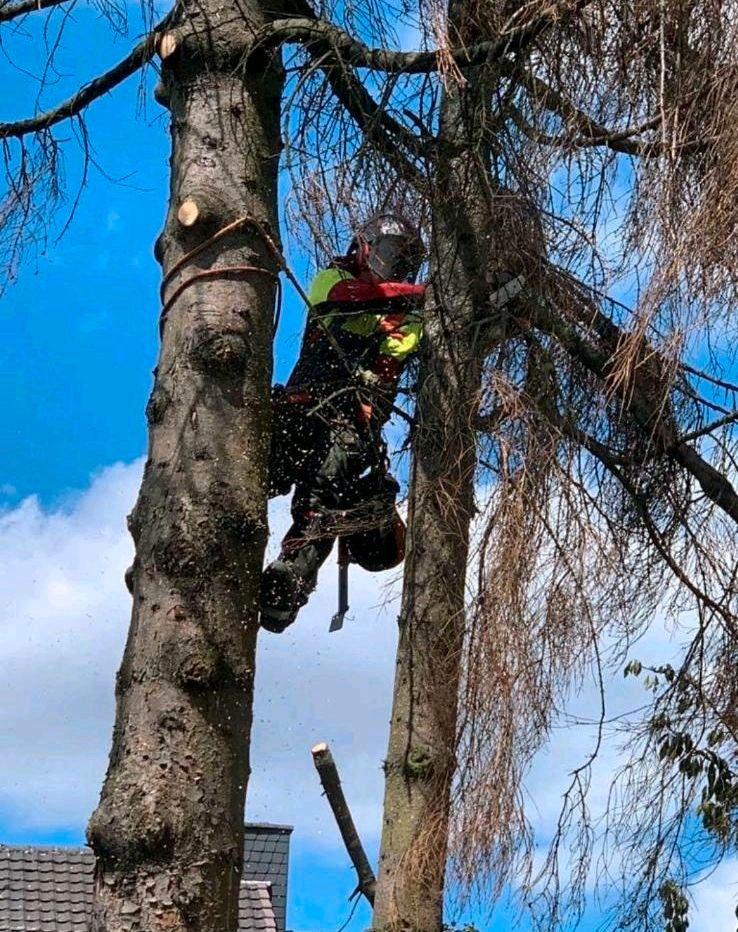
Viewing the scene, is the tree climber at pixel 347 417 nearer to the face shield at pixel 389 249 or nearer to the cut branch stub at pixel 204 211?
the face shield at pixel 389 249

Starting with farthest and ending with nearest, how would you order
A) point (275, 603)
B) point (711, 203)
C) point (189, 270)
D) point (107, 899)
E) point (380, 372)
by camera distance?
1. point (380, 372)
2. point (275, 603)
3. point (711, 203)
4. point (189, 270)
5. point (107, 899)

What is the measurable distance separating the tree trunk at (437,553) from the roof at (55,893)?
24.3ft

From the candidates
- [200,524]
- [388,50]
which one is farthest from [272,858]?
[200,524]

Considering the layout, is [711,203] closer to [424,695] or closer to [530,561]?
[530,561]

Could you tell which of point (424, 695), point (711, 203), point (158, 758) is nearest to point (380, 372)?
point (424, 695)

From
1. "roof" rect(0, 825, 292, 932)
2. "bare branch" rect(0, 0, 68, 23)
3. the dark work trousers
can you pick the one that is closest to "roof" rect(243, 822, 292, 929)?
"roof" rect(0, 825, 292, 932)

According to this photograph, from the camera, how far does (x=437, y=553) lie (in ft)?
14.1

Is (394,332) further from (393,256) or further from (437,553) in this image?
(437,553)

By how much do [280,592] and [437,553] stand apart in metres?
0.48

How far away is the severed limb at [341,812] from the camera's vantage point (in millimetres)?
4543

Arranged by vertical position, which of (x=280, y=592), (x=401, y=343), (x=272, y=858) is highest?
(x=272, y=858)

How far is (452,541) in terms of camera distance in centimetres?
429

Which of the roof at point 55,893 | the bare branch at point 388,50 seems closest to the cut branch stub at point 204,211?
the bare branch at point 388,50

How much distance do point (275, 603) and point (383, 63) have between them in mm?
1569
